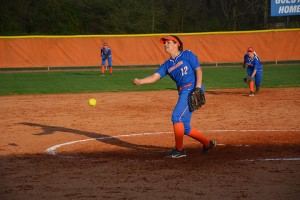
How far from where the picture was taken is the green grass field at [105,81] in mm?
22188

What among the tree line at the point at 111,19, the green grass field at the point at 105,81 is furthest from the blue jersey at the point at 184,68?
the tree line at the point at 111,19

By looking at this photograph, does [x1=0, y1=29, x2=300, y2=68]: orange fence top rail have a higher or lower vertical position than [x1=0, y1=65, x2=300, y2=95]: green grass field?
higher

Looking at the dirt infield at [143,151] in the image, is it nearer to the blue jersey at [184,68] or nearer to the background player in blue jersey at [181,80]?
the background player in blue jersey at [181,80]

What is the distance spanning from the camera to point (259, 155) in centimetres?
904

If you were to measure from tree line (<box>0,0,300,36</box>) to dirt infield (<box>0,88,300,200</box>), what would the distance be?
93.0 ft

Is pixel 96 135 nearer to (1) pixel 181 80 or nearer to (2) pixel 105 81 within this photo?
(1) pixel 181 80

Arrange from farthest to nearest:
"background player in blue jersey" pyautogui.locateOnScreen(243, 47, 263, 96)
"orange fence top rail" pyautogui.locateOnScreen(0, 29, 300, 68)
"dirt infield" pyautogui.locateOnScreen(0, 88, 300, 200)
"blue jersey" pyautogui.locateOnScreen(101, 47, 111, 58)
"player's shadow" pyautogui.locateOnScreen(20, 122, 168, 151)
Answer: "orange fence top rail" pyautogui.locateOnScreen(0, 29, 300, 68) < "blue jersey" pyautogui.locateOnScreen(101, 47, 111, 58) < "background player in blue jersey" pyautogui.locateOnScreen(243, 47, 263, 96) < "player's shadow" pyautogui.locateOnScreen(20, 122, 168, 151) < "dirt infield" pyautogui.locateOnScreen(0, 88, 300, 200)

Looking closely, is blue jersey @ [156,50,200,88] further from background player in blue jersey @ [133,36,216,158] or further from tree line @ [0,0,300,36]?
tree line @ [0,0,300,36]

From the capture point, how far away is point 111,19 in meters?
46.6

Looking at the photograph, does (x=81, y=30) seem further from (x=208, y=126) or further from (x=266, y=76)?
A: (x=208, y=126)

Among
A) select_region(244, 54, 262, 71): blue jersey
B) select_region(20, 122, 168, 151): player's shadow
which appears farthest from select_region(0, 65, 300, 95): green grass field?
select_region(20, 122, 168, 151): player's shadow

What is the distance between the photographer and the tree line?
147 feet

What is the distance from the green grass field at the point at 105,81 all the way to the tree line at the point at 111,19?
45.1 feet

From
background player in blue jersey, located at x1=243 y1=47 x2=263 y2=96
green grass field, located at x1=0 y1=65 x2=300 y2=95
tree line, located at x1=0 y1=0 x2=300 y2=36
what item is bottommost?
green grass field, located at x1=0 y1=65 x2=300 y2=95
